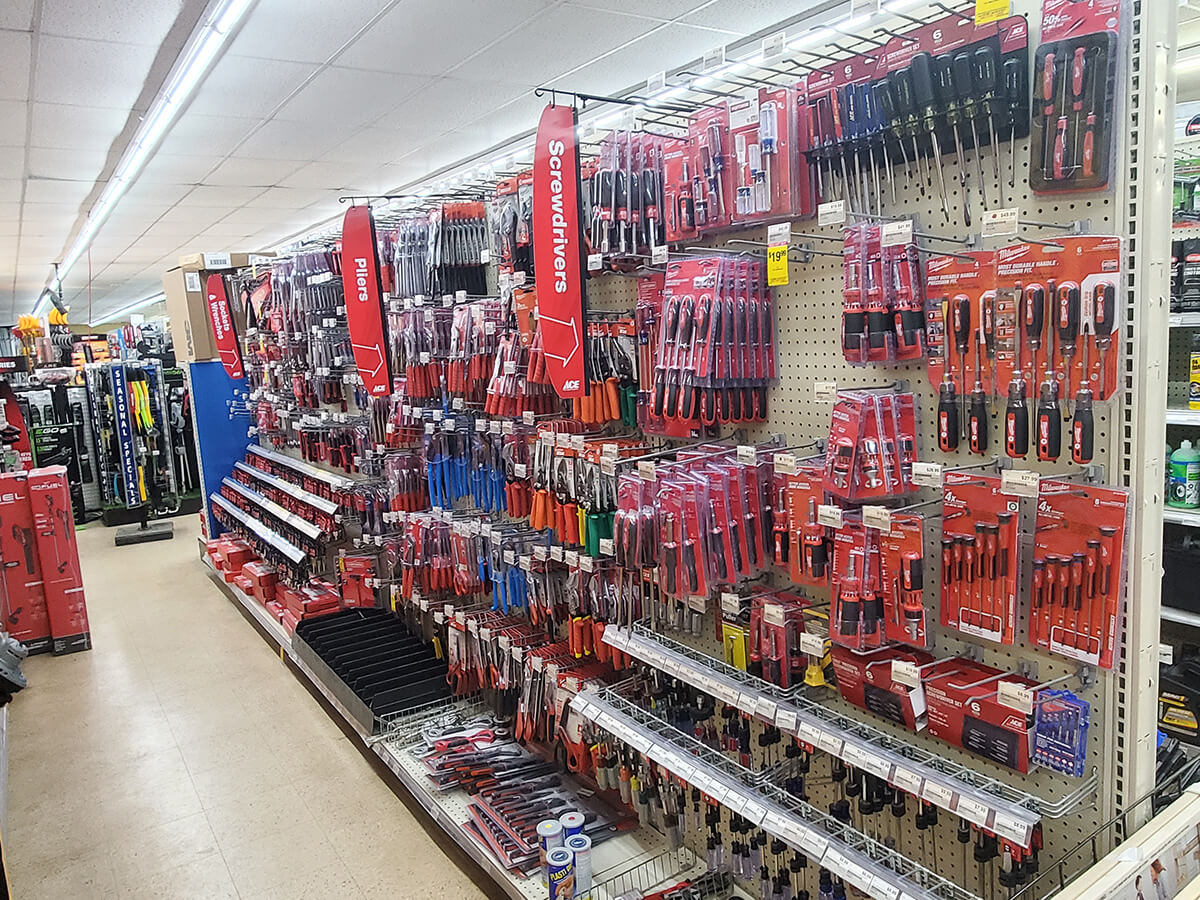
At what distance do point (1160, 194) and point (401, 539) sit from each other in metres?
3.98

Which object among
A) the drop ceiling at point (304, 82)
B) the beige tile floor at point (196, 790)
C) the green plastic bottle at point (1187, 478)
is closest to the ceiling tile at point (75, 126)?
the drop ceiling at point (304, 82)

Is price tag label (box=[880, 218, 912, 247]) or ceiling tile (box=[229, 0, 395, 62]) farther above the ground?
ceiling tile (box=[229, 0, 395, 62])

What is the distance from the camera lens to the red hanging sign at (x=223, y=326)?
661cm

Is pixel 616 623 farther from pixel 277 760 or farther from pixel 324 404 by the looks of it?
pixel 324 404

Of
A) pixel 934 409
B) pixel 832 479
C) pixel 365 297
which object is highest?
pixel 365 297

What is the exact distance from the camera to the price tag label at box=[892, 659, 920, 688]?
1.85m

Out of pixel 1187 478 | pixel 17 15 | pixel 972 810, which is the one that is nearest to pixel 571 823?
pixel 972 810

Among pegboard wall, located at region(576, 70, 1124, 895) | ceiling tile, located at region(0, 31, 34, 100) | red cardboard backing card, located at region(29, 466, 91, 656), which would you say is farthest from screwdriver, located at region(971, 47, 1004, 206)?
red cardboard backing card, located at region(29, 466, 91, 656)

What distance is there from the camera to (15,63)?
16.1 ft

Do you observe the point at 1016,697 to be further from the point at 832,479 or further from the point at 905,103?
the point at 905,103

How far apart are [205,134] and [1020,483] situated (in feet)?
23.4

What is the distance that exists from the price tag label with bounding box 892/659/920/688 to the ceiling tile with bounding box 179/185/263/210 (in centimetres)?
911

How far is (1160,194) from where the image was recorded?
1.51m

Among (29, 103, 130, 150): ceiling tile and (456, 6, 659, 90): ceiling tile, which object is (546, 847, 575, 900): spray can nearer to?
(456, 6, 659, 90): ceiling tile
